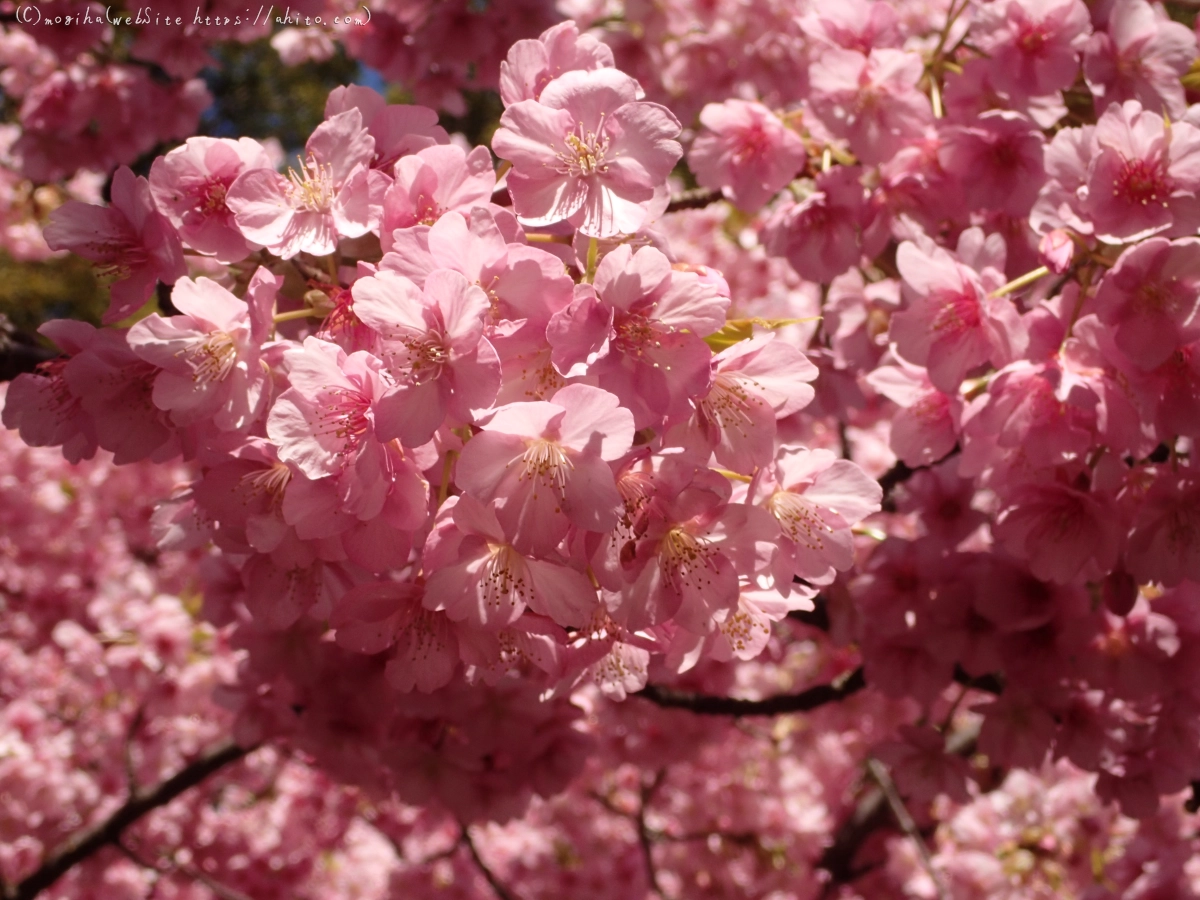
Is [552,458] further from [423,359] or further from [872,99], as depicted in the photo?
[872,99]

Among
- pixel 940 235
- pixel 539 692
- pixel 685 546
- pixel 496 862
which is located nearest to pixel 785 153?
pixel 940 235

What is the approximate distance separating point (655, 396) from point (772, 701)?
147 centimetres

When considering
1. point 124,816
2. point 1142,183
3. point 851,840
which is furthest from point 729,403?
point 851,840

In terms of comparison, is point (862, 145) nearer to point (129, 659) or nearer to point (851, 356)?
point (851, 356)

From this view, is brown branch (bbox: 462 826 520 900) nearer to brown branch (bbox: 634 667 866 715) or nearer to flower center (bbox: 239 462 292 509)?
brown branch (bbox: 634 667 866 715)

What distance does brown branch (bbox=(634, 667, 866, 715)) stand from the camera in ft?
7.47

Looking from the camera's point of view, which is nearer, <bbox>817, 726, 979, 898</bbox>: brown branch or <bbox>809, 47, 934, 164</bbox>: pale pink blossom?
<bbox>809, 47, 934, 164</bbox>: pale pink blossom

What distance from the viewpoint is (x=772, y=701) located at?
2277mm

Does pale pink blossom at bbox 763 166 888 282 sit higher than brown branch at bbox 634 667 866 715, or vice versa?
pale pink blossom at bbox 763 166 888 282

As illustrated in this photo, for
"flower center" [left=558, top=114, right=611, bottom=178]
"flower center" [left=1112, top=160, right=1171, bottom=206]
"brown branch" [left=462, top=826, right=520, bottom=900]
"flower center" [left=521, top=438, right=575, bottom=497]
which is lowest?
"brown branch" [left=462, top=826, right=520, bottom=900]

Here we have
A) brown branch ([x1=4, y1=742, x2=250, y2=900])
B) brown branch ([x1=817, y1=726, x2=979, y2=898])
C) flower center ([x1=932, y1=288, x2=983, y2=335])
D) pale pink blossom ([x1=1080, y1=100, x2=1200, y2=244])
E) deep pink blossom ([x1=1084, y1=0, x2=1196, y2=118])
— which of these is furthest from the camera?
brown branch ([x1=817, y1=726, x2=979, y2=898])

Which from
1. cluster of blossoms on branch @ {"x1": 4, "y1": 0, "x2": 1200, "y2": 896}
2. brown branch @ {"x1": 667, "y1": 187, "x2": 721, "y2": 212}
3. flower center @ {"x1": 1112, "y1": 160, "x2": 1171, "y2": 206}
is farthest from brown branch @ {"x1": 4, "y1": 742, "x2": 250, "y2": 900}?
flower center @ {"x1": 1112, "y1": 160, "x2": 1171, "y2": 206}

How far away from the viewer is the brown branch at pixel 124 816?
9.08 ft

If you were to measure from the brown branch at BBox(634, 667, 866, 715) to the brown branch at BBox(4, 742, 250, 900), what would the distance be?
1.36m
